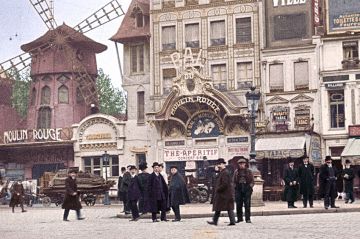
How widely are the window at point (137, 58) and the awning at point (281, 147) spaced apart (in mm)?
9580

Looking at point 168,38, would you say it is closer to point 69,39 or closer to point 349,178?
point 69,39

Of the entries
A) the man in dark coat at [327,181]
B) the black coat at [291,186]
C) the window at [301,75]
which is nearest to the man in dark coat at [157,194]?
the man in dark coat at [327,181]

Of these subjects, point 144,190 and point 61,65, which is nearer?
point 144,190

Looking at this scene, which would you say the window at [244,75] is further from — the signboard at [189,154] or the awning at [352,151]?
the awning at [352,151]

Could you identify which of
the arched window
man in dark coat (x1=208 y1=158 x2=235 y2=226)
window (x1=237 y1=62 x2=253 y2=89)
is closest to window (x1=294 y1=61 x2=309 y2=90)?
window (x1=237 y1=62 x2=253 y2=89)

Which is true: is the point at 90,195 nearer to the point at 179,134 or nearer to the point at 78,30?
the point at 179,134

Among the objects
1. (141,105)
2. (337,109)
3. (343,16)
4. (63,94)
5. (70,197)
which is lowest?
(70,197)

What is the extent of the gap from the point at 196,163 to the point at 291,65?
7697mm

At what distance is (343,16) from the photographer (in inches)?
1815

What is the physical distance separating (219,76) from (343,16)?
7.62 meters

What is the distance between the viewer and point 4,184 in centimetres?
5097

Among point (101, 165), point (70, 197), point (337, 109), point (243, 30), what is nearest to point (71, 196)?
point (70, 197)

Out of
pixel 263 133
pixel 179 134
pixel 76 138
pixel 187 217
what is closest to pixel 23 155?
pixel 76 138

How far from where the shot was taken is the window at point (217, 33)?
162 feet
